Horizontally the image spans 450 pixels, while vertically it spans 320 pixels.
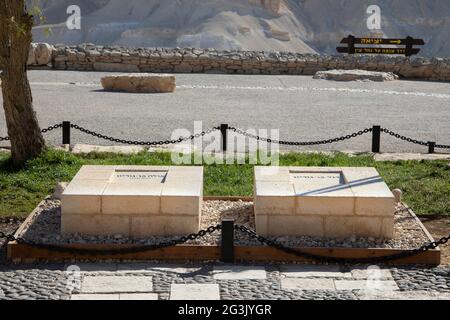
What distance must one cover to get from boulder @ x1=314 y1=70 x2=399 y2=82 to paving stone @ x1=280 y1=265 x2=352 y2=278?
16085 millimetres

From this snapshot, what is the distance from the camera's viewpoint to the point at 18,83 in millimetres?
10570

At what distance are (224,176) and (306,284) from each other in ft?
12.6

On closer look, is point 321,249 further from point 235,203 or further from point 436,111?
point 436,111

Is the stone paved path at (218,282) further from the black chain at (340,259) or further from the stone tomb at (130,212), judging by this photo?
the stone tomb at (130,212)

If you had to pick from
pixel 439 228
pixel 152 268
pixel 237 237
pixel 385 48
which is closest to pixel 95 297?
pixel 152 268

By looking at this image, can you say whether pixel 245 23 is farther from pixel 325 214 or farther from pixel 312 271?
pixel 312 271

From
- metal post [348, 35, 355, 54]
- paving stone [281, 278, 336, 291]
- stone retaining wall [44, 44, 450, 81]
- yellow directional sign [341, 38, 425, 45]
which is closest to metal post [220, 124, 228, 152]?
paving stone [281, 278, 336, 291]

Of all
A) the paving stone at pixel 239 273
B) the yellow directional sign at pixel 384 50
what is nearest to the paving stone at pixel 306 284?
the paving stone at pixel 239 273

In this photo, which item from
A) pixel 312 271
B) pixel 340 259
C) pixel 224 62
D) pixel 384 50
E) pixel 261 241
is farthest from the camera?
pixel 384 50

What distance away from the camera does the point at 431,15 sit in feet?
255

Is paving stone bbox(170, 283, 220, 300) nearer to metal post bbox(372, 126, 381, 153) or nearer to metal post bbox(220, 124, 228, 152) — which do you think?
metal post bbox(220, 124, 228, 152)

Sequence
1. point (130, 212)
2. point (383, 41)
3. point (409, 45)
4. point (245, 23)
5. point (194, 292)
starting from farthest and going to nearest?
point (245, 23) → point (383, 41) → point (409, 45) → point (130, 212) → point (194, 292)

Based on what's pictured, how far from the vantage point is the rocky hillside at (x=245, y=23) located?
67.9 m

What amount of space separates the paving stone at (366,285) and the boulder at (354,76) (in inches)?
647
